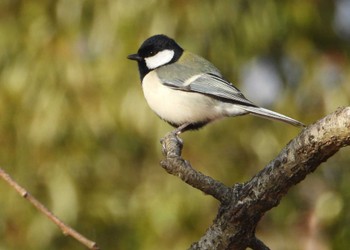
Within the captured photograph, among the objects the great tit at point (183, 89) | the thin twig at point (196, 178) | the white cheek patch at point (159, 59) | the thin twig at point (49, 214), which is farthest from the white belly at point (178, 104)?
the thin twig at point (49, 214)

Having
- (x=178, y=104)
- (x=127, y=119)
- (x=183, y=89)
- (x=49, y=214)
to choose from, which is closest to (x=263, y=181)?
(x=49, y=214)

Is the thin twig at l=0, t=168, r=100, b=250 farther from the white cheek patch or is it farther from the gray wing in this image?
the white cheek patch

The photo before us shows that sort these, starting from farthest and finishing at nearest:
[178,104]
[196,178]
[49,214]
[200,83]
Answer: [200,83]
[178,104]
[196,178]
[49,214]

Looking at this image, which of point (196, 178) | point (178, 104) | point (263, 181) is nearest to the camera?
point (263, 181)

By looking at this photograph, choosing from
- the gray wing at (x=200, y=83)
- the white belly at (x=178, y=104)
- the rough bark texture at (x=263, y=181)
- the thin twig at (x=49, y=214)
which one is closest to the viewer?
the thin twig at (x=49, y=214)

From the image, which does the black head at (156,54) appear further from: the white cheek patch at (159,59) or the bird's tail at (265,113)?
the bird's tail at (265,113)

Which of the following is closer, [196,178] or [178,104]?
[196,178]

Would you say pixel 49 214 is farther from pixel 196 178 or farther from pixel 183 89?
pixel 183 89

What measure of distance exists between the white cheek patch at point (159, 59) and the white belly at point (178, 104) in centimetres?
10

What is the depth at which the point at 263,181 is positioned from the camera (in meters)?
1.84

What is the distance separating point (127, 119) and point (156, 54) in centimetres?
178

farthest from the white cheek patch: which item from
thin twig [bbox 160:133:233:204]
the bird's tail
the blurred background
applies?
the blurred background

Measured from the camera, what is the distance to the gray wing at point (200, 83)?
3.26 meters

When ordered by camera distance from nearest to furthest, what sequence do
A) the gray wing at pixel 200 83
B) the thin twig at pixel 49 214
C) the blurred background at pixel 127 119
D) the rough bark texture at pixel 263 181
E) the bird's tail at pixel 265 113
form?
the thin twig at pixel 49 214
the rough bark texture at pixel 263 181
the bird's tail at pixel 265 113
the gray wing at pixel 200 83
the blurred background at pixel 127 119
